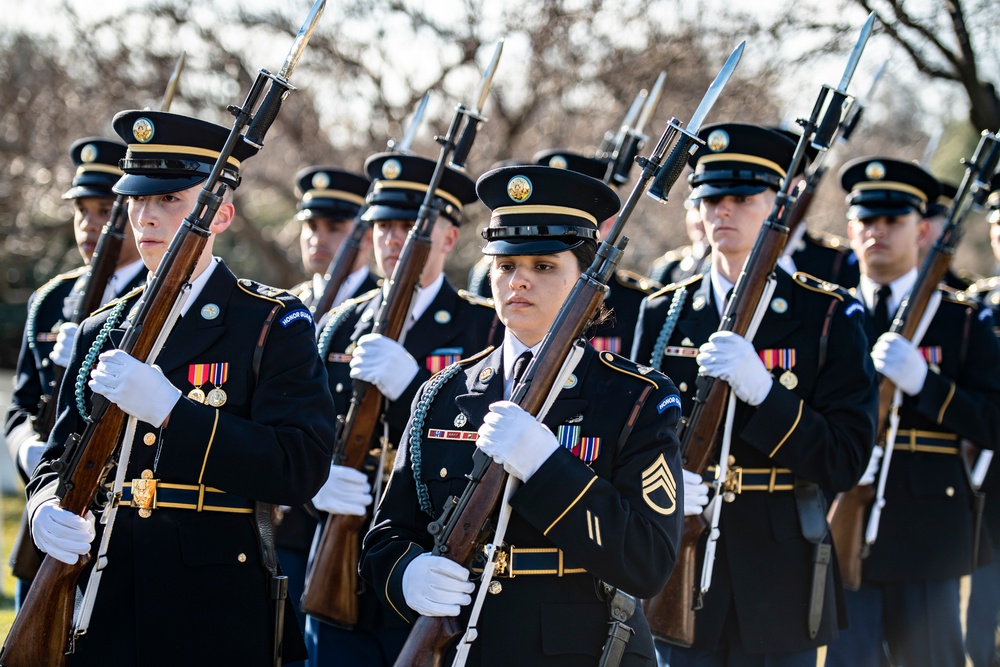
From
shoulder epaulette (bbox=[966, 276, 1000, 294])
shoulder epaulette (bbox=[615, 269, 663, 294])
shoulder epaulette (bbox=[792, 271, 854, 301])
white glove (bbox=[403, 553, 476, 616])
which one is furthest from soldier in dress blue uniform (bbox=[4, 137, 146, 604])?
shoulder epaulette (bbox=[966, 276, 1000, 294])

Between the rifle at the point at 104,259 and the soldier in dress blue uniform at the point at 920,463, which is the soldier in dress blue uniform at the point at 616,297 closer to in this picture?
the soldier in dress blue uniform at the point at 920,463

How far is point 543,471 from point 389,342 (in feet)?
7.17

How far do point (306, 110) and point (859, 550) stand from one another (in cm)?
777

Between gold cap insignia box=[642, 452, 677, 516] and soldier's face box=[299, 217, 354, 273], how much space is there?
4263 millimetres

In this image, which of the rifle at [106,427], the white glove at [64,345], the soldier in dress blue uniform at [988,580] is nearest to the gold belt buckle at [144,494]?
the rifle at [106,427]

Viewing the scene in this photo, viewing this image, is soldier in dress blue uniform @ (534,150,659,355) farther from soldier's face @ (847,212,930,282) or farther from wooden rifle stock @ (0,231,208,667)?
wooden rifle stock @ (0,231,208,667)

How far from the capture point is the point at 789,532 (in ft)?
15.4

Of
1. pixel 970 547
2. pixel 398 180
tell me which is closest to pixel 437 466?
pixel 398 180

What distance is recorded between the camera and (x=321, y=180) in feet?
24.1

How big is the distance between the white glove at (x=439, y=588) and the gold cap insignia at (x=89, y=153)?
13.0 ft

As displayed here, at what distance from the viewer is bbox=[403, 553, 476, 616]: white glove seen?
324 centimetres

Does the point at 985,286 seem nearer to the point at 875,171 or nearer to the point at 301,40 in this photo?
the point at 875,171

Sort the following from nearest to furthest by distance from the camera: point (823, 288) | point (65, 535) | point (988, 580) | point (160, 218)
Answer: point (65, 535) < point (160, 218) < point (823, 288) < point (988, 580)

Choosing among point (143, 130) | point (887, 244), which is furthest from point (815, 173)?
point (143, 130)
